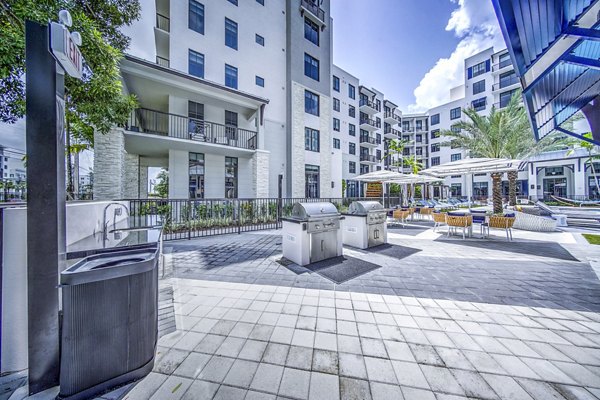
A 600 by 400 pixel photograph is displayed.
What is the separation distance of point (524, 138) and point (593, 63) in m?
13.9

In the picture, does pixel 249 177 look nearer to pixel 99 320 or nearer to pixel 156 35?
pixel 156 35

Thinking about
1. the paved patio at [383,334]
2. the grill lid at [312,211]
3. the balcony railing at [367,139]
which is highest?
the balcony railing at [367,139]

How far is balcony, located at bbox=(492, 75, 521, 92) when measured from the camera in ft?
102

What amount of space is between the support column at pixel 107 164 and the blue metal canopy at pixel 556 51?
37.4ft

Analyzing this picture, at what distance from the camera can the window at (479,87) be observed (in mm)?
35375

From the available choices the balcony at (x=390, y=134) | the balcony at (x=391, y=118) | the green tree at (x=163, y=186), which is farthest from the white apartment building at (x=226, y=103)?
the balcony at (x=390, y=134)

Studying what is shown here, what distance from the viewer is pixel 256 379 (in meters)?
2.01

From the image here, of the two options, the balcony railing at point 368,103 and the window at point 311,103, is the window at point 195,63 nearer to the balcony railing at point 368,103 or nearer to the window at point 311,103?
the window at point 311,103

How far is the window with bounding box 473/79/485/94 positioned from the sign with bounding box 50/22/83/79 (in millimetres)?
48642

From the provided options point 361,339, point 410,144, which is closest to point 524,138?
point 361,339

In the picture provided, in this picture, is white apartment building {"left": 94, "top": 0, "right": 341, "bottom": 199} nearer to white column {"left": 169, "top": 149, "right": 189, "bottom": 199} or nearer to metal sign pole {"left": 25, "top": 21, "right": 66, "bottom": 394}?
white column {"left": 169, "top": 149, "right": 189, "bottom": 199}

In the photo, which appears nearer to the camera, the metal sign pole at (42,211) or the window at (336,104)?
the metal sign pole at (42,211)

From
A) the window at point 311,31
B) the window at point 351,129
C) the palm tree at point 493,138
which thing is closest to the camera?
the palm tree at point 493,138

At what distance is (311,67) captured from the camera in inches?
727
